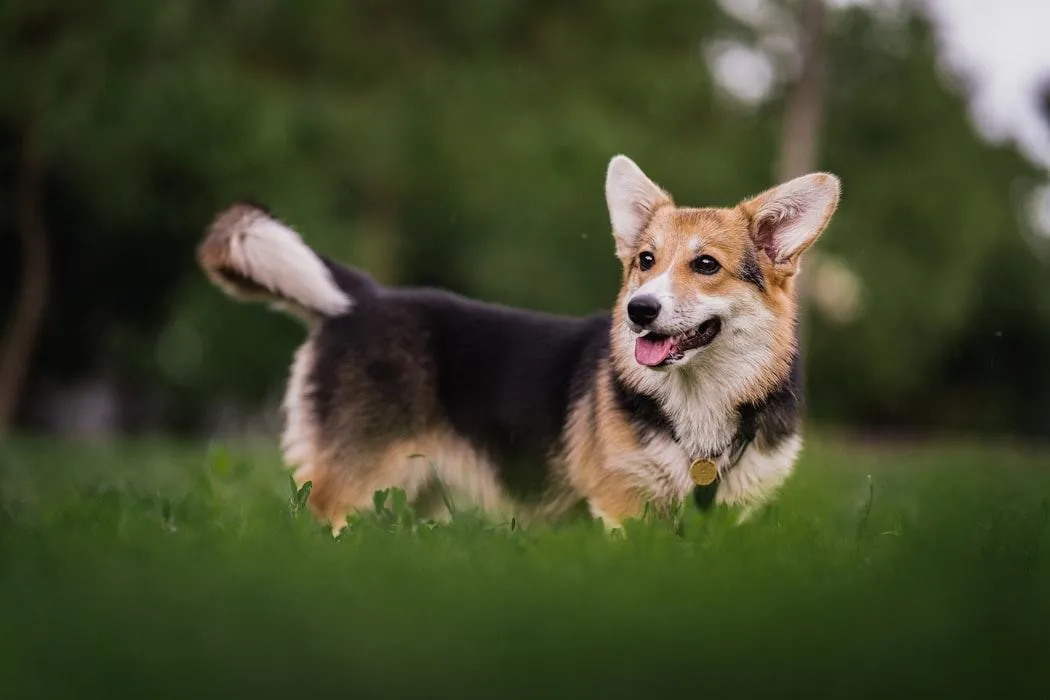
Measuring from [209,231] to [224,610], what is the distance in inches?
104

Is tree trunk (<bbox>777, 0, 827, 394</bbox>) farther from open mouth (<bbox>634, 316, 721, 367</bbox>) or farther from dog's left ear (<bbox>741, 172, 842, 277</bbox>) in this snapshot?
open mouth (<bbox>634, 316, 721, 367</bbox>)

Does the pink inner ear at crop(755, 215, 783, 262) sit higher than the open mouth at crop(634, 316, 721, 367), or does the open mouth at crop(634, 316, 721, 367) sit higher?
the pink inner ear at crop(755, 215, 783, 262)

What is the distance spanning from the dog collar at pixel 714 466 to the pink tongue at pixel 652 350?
0.42 m

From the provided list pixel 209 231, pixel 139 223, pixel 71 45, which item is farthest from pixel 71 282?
pixel 209 231

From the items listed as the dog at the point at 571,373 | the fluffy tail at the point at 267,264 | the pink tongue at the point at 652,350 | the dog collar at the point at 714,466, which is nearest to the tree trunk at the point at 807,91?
the dog at the point at 571,373

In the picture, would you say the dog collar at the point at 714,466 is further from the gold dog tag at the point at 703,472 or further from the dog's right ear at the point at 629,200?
the dog's right ear at the point at 629,200

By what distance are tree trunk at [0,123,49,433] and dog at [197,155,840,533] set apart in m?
13.4

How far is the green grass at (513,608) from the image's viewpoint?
2.31m

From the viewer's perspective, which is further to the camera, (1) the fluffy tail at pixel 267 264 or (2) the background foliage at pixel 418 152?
(2) the background foliage at pixel 418 152

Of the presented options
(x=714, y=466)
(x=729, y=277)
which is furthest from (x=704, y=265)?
(x=714, y=466)

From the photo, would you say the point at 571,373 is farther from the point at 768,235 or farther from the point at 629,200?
the point at 768,235

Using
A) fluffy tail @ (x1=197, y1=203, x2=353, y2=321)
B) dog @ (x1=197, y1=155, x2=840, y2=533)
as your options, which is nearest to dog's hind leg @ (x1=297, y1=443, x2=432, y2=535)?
dog @ (x1=197, y1=155, x2=840, y2=533)

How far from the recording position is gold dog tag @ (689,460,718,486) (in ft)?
13.7

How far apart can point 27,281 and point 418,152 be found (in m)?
6.12
